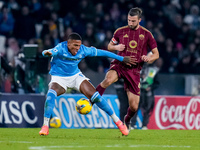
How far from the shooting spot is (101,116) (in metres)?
13.7

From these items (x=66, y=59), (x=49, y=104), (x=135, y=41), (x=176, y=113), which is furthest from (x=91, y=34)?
(x=49, y=104)

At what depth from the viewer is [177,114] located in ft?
47.2

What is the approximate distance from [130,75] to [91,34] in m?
6.54

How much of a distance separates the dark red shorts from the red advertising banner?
364 centimetres

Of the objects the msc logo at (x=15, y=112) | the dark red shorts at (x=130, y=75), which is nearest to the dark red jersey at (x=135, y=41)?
the dark red shorts at (x=130, y=75)

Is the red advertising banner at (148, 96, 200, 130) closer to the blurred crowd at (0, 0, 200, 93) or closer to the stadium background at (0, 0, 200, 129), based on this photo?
the stadium background at (0, 0, 200, 129)

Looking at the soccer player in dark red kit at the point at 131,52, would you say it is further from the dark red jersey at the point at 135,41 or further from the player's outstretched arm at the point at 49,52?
the player's outstretched arm at the point at 49,52

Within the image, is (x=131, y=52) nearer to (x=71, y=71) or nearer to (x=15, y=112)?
(x=71, y=71)

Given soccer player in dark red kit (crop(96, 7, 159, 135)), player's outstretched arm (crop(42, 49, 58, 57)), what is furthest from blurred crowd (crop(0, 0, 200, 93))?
player's outstretched arm (crop(42, 49, 58, 57))

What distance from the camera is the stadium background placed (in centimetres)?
1396

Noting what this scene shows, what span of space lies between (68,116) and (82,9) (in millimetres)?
5884

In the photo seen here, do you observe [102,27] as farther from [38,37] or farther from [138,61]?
[138,61]

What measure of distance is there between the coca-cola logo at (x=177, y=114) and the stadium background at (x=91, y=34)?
A: 3.98ft

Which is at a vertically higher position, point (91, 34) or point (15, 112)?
point (91, 34)
